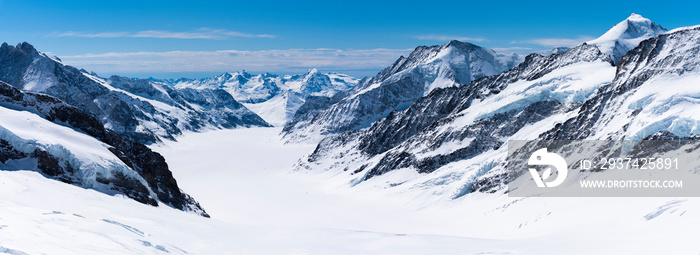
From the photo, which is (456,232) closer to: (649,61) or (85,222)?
(649,61)

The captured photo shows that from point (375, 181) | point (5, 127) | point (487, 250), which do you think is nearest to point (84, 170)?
point (5, 127)

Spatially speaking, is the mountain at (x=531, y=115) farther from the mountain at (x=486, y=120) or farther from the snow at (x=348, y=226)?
the snow at (x=348, y=226)

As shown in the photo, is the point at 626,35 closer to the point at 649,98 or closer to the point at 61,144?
the point at 649,98

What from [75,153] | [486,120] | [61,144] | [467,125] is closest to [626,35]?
[486,120]

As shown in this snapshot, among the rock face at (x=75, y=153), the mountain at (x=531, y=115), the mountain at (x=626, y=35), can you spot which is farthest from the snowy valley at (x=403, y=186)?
the mountain at (x=626, y=35)

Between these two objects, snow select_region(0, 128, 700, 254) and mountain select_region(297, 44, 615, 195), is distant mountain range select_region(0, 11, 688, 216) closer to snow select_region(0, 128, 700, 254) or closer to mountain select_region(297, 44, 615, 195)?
mountain select_region(297, 44, 615, 195)
